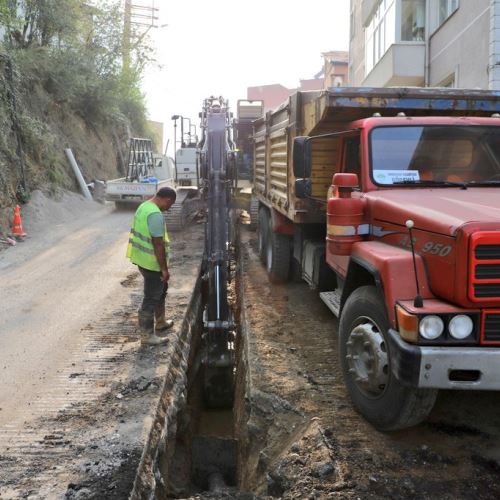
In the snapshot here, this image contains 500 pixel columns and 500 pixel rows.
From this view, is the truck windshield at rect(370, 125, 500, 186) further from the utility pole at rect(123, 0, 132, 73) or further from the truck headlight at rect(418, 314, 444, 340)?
the utility pole at rect(123, 0, 132, 73)

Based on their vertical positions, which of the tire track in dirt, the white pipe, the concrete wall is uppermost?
the concrete wall

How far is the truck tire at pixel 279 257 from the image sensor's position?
8.63m

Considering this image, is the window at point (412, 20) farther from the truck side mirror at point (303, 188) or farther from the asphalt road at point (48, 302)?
the truck side mirror at point (303, 188)

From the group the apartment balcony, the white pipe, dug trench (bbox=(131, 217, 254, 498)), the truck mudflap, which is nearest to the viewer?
Answer: the truck mudflap

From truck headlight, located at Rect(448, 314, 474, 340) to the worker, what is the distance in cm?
326

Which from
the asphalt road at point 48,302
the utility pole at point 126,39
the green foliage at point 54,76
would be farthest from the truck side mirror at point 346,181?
the utility pole at point 126,39

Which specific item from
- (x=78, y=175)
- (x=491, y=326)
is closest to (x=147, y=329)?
(x=491, y=326)

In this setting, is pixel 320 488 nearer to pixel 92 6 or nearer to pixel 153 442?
pixel 153 442

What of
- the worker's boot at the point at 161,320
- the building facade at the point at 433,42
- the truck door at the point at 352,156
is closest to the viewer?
the truck door at the point at 352,156

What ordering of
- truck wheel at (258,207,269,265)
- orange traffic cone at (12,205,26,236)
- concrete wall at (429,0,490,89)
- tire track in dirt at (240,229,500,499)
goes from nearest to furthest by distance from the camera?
tire track in dirt at (240,229,500,499)
truck wheel at (258,207,269,265)
concrete wall at (429,0,490,89)
orange traffic cone at (12,205,26,236)

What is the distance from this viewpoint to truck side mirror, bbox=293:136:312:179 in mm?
5449

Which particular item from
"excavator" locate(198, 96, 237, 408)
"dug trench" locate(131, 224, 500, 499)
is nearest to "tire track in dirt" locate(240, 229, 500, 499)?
"dug trench" locate(131, 224, 500, 499)

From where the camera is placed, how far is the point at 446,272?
11.2ft

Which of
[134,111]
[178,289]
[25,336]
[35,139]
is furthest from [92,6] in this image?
[25,336]
